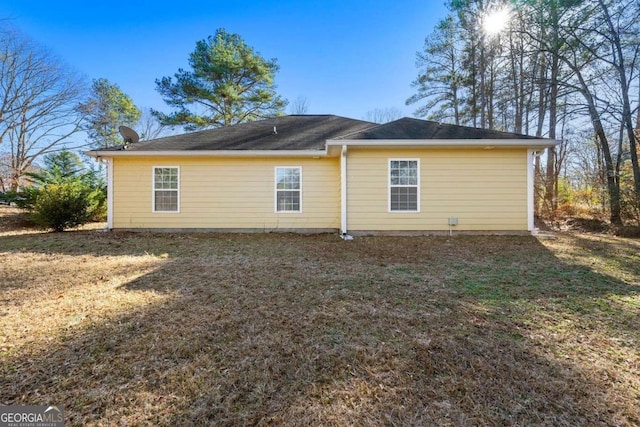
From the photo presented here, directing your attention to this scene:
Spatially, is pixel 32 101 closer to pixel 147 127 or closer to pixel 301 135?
pixel 147 127

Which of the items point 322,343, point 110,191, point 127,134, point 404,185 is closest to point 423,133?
point 404,185

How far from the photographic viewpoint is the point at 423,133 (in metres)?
8.18

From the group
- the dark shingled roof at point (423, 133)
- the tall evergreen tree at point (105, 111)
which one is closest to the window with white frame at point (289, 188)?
the dark shingled roof at point (423, 133)

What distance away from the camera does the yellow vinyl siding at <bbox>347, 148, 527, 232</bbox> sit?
26.3 feet

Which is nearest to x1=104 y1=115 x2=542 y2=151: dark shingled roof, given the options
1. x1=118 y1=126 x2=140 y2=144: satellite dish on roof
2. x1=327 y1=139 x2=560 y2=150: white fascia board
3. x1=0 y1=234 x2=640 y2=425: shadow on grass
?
x1=327 y1=139 x2=560 y2=150: white fascia board

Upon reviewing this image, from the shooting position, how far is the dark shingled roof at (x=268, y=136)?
888 centimetres

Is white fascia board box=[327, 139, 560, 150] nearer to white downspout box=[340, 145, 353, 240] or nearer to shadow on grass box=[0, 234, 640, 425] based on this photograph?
white downspout box=[340, 145, 353, 240]

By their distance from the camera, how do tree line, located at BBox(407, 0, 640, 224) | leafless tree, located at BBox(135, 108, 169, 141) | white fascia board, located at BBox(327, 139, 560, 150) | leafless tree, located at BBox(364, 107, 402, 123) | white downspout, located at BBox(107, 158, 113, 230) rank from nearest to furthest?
1. white fascia board, located at BBox(327, 139, 560, 150)
2. white downspout, located at BBox(107, 158, 113, 230)
3. tree line, located at BBox(407, 0, 640, 224)
4. leafless tree, located at BBox(135, 108, 169, 141)
5. leafless tree, located at BBox(364, 107, 402, 123)

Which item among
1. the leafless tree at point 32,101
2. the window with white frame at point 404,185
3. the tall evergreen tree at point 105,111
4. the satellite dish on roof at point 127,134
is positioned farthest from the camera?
the tall evergreen tree at point 105,111

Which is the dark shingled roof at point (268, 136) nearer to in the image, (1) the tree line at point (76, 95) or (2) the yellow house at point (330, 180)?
(2) the yellow house at point (330, 180)

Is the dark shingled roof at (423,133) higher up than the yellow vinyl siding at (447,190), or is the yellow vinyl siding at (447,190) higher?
the dark shingled roof at (423,133)

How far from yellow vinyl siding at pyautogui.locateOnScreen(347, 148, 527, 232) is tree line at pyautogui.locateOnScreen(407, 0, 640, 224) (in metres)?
4.97

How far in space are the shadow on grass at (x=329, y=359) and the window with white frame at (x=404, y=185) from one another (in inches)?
156

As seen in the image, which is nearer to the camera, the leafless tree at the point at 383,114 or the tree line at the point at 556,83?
the tree line at the point at 556,83
